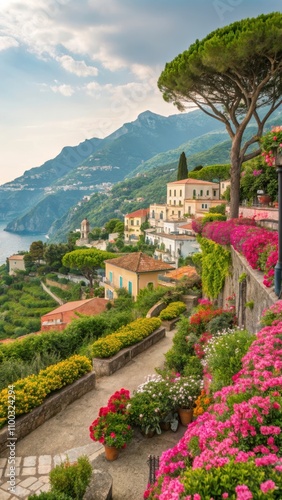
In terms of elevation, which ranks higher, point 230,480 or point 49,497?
point 230,480

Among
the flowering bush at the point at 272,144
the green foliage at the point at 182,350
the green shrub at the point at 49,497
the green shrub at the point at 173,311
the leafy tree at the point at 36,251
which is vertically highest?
the flowering bush at the point at 272,144

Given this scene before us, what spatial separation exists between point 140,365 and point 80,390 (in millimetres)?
2502

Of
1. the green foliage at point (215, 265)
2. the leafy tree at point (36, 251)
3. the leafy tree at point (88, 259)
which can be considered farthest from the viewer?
the leafy tree at point (36, 251)

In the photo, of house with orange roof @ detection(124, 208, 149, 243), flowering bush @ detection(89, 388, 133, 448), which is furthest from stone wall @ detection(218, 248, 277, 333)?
house with orange roof @ detection(124, 208, 149, 243)

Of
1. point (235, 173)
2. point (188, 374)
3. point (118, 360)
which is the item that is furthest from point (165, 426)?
point (235, 173)

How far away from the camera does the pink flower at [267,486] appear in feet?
6.60

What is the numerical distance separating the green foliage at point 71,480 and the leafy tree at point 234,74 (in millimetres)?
13024

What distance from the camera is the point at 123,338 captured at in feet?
34.6

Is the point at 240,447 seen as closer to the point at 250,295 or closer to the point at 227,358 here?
the point at 227,358

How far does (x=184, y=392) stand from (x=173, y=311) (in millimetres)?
9023

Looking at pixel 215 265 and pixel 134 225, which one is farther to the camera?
pixel 134 225

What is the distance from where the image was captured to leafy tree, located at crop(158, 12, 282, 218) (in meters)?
12.3

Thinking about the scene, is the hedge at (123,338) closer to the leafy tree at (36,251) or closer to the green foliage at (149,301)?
the green foliage at (149,301)

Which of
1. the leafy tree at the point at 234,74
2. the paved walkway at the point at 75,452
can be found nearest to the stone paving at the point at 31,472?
the paved walkway at the point at 75,452
